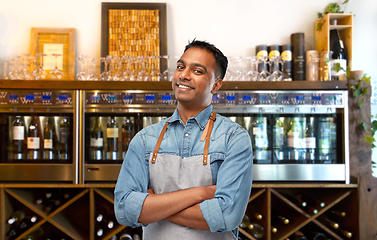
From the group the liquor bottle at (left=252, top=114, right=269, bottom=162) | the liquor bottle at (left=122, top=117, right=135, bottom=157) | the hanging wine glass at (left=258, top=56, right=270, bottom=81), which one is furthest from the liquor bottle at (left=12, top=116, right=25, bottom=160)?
the hanging wine glass at (left=258, top=56, right=270, bottom=81)

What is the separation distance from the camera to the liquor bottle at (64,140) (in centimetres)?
244

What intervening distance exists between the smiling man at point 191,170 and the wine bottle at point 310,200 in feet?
5.15

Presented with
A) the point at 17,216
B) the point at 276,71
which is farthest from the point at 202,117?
the point at 17,216

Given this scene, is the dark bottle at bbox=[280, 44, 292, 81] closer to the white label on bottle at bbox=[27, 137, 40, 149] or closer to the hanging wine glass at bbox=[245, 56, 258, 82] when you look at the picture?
the hanging wine glass at bbox=[245, 56, 258, 82]

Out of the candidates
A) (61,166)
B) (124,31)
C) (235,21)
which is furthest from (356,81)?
(61,166)

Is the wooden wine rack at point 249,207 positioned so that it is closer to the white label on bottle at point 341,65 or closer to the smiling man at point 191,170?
the white label on bottle at point 341,65

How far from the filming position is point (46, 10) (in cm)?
289

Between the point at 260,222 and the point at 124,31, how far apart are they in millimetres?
2033

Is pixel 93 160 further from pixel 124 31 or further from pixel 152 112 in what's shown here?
pixel 124 31

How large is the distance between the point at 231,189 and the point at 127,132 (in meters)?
1.64

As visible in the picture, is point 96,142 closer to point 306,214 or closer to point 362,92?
point 306,214

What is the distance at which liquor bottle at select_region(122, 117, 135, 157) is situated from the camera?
8.19 ft

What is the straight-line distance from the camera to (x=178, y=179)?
3.50 ft

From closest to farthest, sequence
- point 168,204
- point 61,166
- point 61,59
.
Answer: point 168,204 → point 61,166 → point 61,59
